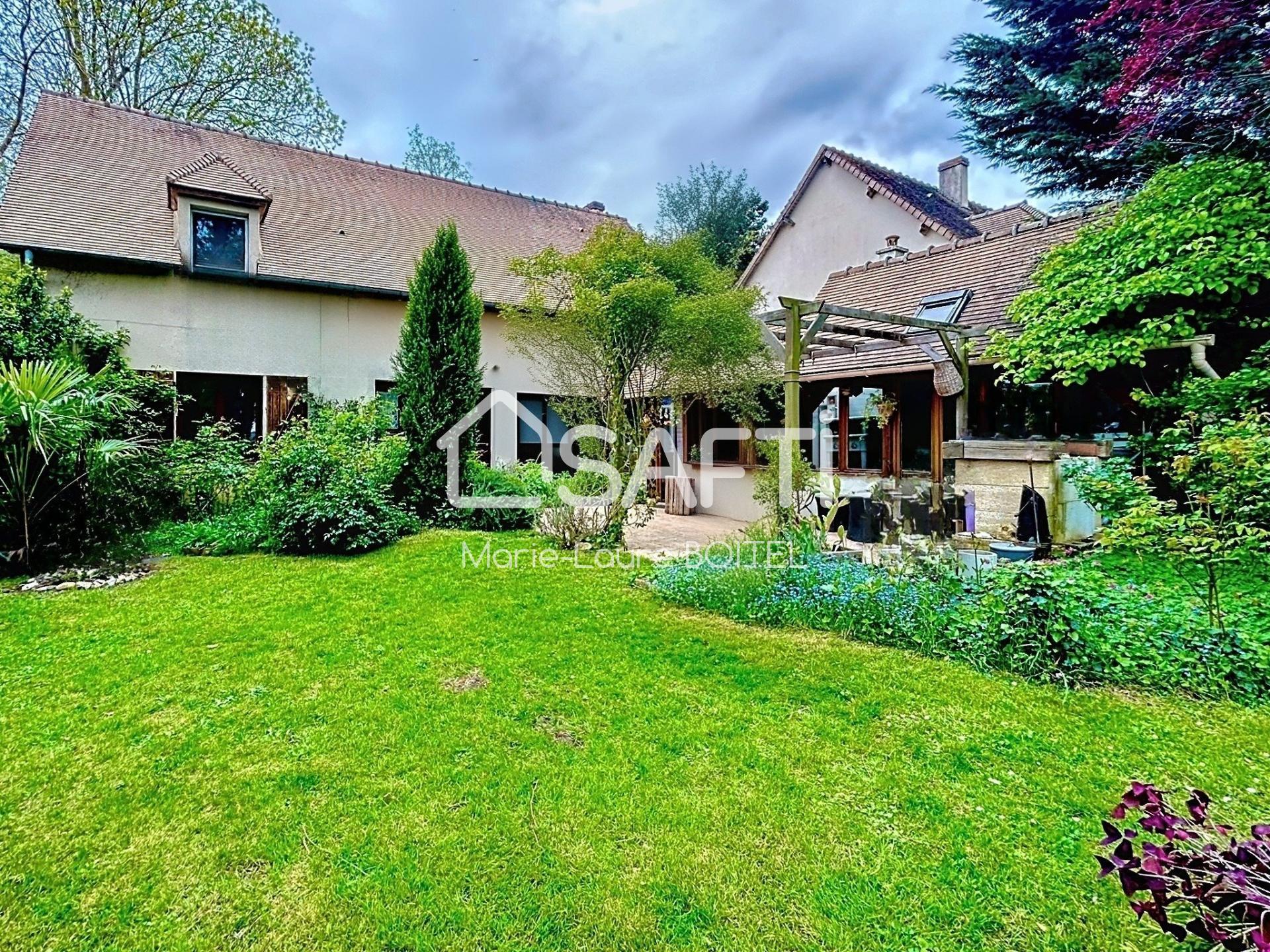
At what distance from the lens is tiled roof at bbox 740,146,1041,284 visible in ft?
44.0

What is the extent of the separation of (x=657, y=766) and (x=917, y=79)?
39.4 ft

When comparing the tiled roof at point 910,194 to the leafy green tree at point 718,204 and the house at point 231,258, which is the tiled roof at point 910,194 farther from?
the house at point 231,258

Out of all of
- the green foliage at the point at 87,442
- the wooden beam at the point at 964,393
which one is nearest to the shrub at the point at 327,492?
the green foliage at the point at 87,442

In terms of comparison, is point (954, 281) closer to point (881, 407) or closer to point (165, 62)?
Answer: point (881, 407)

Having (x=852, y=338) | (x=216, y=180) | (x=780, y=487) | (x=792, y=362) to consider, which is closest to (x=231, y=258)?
(x=216, y=180)

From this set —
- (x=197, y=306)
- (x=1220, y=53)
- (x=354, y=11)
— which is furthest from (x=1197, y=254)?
(x=197, y=306)

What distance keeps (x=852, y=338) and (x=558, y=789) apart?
869cm

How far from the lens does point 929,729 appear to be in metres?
3.38

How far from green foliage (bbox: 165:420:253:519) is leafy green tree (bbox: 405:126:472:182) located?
2100 cm

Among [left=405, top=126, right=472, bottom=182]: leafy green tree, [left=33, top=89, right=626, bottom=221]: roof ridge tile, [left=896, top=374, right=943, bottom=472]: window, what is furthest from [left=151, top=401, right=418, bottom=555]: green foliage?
[left=405, top=126, right=472, bottom=182]: leafy green tree

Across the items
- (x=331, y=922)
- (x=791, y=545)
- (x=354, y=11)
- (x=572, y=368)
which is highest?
(x=354, y=11)

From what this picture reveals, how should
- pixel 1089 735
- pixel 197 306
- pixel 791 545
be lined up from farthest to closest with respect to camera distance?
pixel 197 306
pixel 791 545
pixel 1089 735

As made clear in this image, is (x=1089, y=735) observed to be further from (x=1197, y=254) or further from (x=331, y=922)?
(x=1197, y=254)

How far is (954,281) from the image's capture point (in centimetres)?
1021
